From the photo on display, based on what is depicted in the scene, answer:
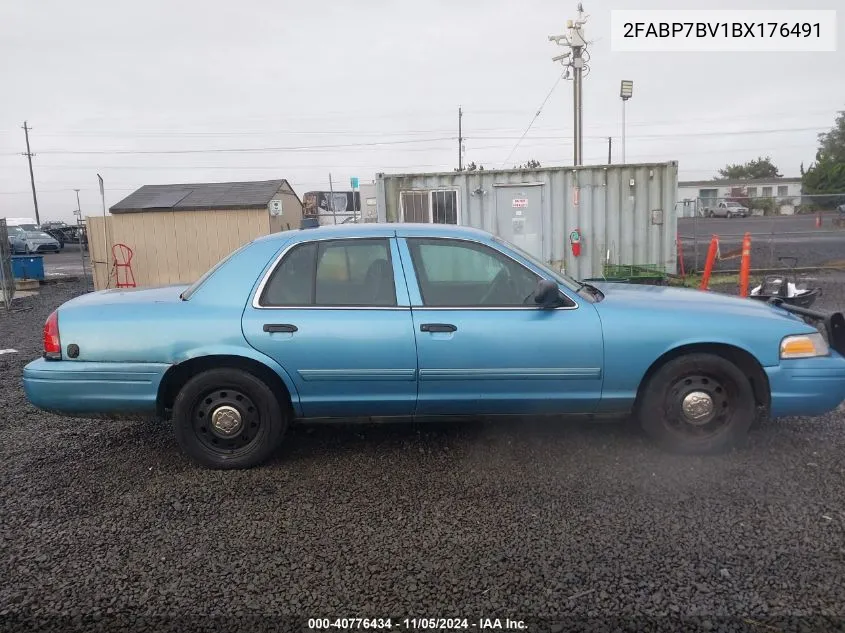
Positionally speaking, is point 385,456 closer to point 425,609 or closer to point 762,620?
point 425,609

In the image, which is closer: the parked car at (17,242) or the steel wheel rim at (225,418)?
the steel wheel rim at (225,418)

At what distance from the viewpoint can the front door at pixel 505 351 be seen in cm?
396

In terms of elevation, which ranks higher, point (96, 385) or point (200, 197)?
point (200, 197)

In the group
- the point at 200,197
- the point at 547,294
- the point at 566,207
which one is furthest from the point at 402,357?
the point at 200,197

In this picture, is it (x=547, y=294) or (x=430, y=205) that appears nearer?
(x=547, y=294)

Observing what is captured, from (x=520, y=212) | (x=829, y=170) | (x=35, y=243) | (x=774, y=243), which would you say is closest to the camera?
(x=520, y=212)

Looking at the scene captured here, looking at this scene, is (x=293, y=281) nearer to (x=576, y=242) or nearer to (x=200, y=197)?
(x=576, y=242)

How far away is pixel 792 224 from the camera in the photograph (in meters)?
29.2

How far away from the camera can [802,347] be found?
4.02 metres

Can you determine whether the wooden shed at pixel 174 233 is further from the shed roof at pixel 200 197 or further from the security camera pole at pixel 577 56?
the security camera pole at pixel 577 56

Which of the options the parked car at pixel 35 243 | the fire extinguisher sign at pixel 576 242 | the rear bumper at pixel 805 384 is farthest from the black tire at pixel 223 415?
the parked car at pixel 35 243

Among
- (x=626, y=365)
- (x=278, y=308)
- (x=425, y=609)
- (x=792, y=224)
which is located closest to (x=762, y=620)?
(x=425, y=609)

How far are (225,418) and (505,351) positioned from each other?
1748 millimetres

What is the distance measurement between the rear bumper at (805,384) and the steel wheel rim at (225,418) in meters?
Result: 3.15
